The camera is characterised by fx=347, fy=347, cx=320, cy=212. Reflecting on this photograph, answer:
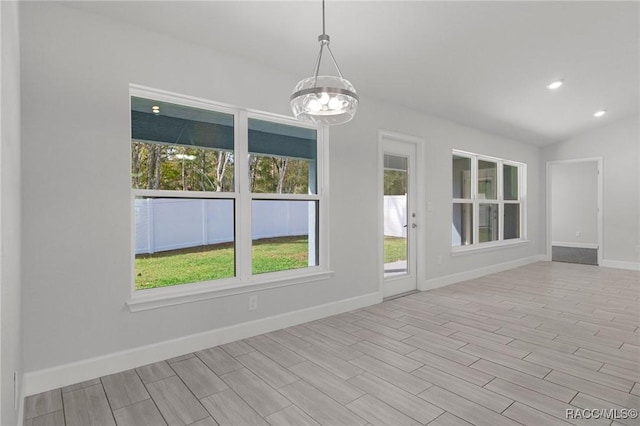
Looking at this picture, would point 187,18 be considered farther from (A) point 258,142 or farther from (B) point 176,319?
(B) point 176,319

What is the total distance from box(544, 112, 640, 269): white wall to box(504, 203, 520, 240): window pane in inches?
60.4

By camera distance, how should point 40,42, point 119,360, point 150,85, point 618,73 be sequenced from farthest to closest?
point 618,73
point 150,85
point 119,360
point 40,42

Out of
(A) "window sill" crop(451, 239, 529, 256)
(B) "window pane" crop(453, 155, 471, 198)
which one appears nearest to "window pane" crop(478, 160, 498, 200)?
(B) "window pane" crop(453, 155, 471, 198)

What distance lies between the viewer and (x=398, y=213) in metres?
4.86

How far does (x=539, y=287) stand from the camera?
203 inches

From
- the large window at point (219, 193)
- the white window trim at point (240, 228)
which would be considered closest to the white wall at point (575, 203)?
the white window trim at point (240, 228)

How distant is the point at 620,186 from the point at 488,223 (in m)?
2.70

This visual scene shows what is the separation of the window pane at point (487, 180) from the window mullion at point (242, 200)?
185 inches

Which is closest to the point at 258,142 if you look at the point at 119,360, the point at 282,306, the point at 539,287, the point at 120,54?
the point at 120,54

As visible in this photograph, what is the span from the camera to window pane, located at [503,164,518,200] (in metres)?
7.05

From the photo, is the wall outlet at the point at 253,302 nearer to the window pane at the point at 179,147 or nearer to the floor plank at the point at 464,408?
the window pane at the point at 179,147

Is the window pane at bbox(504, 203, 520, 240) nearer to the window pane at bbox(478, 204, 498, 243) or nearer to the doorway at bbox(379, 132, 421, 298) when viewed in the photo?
the window pane at bbox(478, 204, 498, 243)

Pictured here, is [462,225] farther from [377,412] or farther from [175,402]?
[175,402]

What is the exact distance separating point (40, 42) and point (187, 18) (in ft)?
3.15
